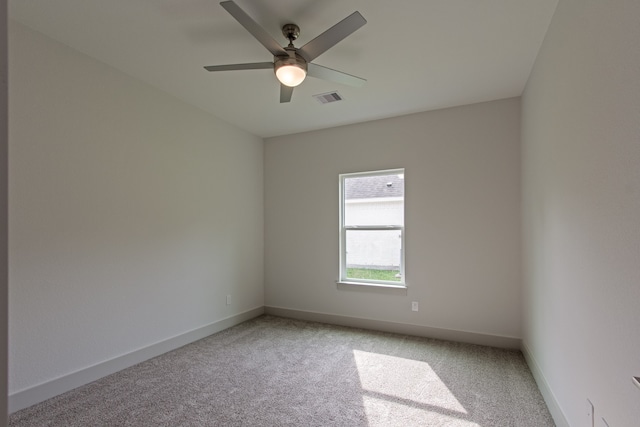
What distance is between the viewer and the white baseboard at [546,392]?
203cm

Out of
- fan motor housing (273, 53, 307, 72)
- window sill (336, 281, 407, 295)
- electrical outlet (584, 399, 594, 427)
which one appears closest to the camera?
electrical outlet (584, 399, 594, 427)

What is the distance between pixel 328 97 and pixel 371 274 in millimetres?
2257

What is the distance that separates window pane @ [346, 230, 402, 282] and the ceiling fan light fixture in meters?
2.43

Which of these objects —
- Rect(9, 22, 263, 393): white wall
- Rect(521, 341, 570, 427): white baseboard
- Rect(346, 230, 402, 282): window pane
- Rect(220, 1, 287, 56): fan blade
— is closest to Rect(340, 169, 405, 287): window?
Rect(346, 230, 402, 282): window pane

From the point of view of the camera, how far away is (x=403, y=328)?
12.8ft

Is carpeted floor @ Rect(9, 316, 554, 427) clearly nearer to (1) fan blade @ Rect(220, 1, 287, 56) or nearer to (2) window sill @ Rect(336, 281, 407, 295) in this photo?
(2) window sill @ Rect(336, 281, 407, 295)

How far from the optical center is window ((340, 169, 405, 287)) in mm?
4070

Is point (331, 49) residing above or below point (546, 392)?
above

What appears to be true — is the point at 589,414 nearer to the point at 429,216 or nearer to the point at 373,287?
the point at 429,216

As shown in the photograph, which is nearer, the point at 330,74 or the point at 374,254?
the point at 330,74

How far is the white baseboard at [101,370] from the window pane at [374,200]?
7.19ft

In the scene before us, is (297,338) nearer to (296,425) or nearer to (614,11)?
(296,425)

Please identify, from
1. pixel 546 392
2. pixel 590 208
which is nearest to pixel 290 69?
pixel 590 208

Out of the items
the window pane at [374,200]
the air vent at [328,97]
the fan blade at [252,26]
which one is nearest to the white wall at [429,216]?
the window pane at [374,200]
